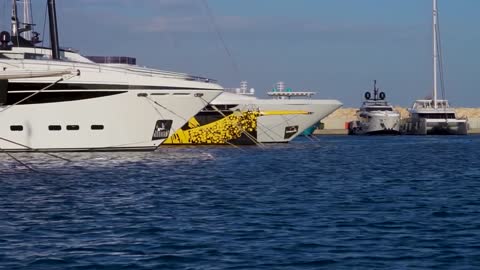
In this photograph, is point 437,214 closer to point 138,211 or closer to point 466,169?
point 138,211

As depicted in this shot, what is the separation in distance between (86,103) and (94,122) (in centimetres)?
120

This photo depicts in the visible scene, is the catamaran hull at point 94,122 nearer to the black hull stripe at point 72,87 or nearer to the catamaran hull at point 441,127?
the black hull stripe at point 72,87

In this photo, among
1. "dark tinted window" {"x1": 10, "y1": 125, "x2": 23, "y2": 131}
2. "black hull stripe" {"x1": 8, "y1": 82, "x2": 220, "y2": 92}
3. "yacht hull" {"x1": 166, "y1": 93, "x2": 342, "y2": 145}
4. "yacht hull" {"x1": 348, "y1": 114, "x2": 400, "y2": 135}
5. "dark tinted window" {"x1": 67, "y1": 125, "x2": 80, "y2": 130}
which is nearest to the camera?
"black hull stripe" {"x1": 8, "y1": 82, "x2": 220, "y2": 92}

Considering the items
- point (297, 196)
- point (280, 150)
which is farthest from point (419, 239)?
point (280, 150)

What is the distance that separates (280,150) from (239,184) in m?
29.4

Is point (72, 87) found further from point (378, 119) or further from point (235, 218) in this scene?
point (378, 119)

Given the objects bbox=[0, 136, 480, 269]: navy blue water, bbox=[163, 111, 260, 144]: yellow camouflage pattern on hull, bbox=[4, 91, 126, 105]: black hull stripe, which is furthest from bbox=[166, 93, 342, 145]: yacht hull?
bbox=[0, 136, 480, 269]: navy blue water

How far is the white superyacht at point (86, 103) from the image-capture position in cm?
4578

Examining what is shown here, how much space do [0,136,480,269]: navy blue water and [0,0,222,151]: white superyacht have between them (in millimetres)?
6577

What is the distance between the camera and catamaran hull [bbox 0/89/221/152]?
46.4 meters

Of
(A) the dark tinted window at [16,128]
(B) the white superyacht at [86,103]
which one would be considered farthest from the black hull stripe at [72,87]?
(A) the dark tinted window at [16,128]

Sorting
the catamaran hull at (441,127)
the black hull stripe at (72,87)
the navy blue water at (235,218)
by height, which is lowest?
the catamaran hull at (441,127)

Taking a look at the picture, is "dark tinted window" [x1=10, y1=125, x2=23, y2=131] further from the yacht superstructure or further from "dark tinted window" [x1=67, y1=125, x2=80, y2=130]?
Answer: the yacht superstructure

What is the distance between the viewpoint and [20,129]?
4672 centimetres
